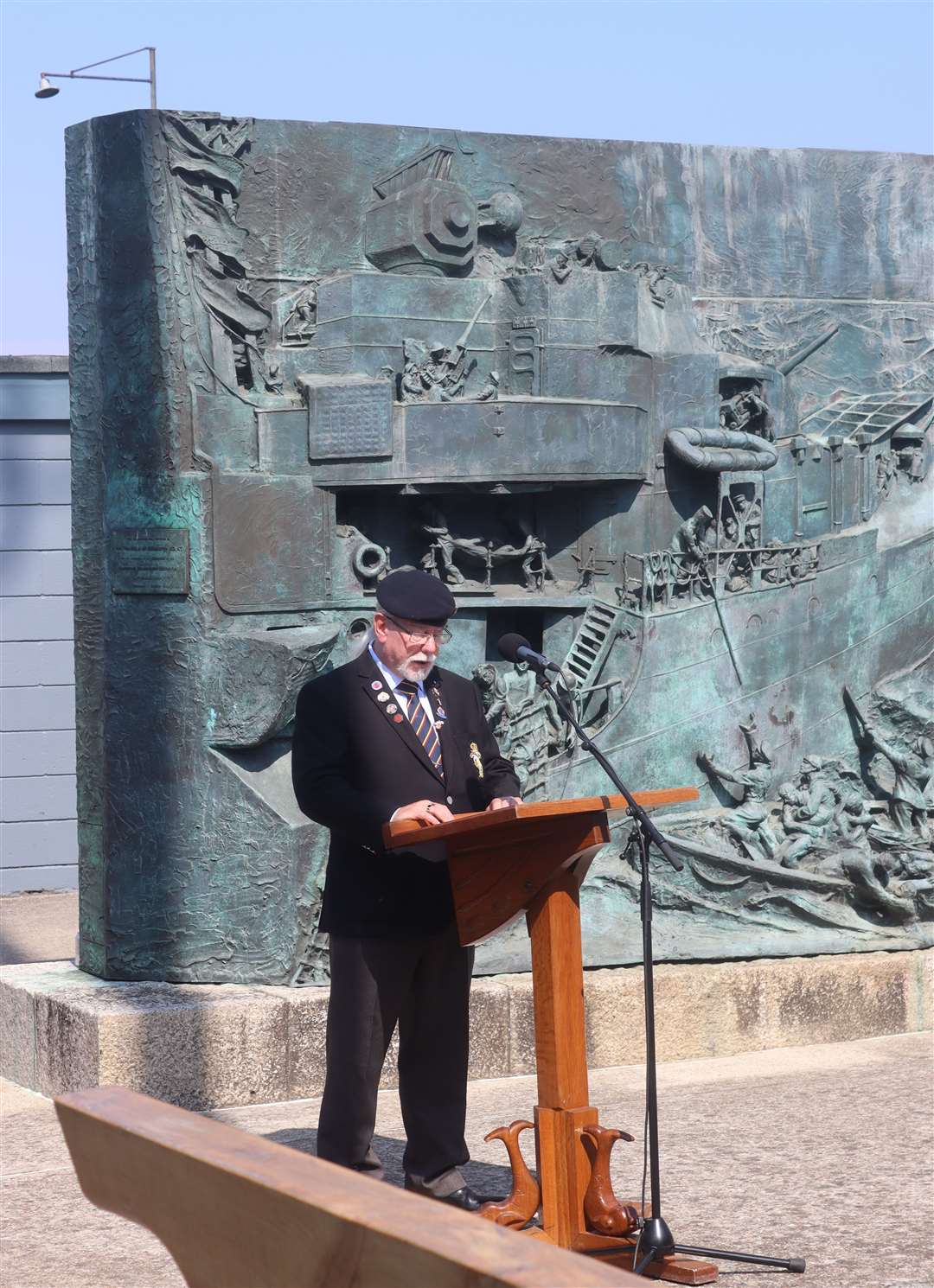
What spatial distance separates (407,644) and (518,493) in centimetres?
271

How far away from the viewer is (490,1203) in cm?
476

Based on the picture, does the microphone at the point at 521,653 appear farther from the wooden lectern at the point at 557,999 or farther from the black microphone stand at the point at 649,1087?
the wooden lectern at the point at 557,999

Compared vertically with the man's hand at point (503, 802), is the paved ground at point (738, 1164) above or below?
below

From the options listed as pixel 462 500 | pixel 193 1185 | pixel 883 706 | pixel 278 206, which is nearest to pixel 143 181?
pixel 278 206

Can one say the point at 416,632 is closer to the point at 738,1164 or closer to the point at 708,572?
the point at 738,1164

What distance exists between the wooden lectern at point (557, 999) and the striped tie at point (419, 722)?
499mm

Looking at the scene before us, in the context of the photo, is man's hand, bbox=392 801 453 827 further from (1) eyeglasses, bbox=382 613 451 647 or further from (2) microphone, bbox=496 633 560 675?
(1) eyeglasses, bbox=382 613 451 647

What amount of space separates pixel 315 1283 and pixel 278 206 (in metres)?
5.92

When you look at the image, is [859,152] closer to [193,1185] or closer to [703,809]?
[703,809]

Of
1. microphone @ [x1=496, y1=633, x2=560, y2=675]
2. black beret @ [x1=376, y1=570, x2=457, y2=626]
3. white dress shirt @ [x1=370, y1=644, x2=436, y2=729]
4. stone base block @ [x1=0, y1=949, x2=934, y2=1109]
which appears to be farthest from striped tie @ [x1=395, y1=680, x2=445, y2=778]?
stone base block @ [x1=0, y1=949, x2=934, y2=1109]

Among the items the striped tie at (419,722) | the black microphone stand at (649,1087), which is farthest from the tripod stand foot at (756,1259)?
the striped tie at (419,722)

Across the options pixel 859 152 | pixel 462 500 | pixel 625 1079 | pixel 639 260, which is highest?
pixel 859 152

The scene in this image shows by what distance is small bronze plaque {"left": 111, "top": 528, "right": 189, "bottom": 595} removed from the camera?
7.05 meters

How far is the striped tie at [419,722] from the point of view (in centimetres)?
510
